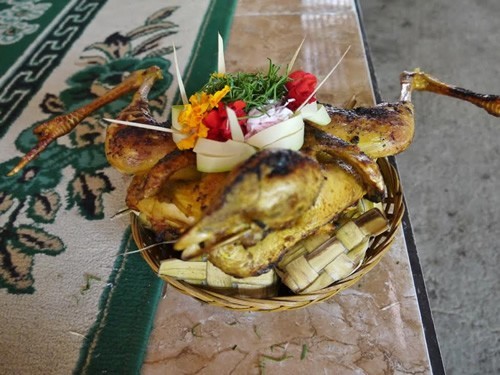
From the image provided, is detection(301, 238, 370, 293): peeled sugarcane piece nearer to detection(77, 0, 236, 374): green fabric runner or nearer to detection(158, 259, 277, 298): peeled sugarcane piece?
detection(158, 259, 277, 298): peeled sugarcane piece

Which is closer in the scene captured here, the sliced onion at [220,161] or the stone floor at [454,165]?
the sliced onion at [220,161]

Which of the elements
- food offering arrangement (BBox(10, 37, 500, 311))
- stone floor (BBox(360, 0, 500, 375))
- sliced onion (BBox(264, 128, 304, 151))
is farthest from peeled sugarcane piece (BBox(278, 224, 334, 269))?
stone floor (BBox(360, 0, 500, 375))

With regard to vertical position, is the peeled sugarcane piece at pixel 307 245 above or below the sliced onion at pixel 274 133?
below

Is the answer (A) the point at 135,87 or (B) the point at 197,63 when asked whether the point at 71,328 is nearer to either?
(A) the point at 135,87

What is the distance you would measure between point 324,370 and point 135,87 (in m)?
0.48

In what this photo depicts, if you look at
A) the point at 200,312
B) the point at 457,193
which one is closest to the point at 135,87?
the point at 200,312

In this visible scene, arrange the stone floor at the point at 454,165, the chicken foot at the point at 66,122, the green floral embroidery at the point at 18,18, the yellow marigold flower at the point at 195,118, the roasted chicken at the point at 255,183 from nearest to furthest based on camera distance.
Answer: the roasted chicken at the point at 255,183, the yellow marigold flower at the point at 195,118, the chicken foot at the point at 66,122, the stone floor at the point at 454,165, the green floral embroidery at the point at 18,18

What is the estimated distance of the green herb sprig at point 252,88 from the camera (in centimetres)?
57

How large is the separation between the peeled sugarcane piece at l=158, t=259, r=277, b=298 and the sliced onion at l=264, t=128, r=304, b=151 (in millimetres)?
146

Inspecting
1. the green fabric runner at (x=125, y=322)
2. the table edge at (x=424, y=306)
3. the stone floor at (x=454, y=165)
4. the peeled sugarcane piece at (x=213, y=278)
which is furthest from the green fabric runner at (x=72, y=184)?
the stone floor at (x=454, y=165)

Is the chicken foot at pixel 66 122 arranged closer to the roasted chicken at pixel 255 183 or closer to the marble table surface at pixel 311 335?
the roasted chicken at pixel 255 183

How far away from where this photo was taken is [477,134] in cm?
149

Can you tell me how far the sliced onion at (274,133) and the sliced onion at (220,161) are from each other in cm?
1

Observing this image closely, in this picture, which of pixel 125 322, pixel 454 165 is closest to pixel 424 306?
pixel 125 322
